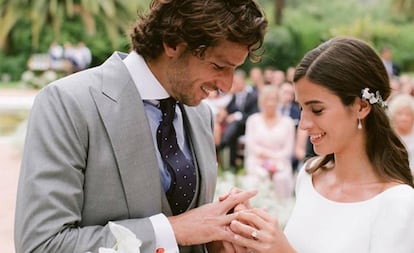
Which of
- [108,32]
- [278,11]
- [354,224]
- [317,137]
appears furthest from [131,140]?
[278,11]

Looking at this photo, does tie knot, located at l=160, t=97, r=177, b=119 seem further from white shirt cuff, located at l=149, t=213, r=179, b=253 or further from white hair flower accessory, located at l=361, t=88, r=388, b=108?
white hair flower accessory, located at l=361, t=88, r=388, b=108

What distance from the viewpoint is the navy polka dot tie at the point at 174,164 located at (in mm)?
2158

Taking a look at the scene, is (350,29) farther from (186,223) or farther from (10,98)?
(186,223)

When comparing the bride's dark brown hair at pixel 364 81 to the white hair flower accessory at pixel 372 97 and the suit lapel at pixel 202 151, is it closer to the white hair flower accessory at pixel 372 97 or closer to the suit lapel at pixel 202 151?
the white hair flower accessory at pixel 372 97

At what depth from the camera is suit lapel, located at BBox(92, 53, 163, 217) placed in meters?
2.02

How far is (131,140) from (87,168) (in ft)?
0.56

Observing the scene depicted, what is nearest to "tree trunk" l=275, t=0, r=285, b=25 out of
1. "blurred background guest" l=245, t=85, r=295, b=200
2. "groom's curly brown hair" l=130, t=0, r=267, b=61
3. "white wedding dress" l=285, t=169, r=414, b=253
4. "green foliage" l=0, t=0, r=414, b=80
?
"green foliage" l=0, t=0, r=414, b=80

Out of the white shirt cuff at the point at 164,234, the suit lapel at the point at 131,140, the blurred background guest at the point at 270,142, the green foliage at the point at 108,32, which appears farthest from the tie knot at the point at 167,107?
the green foliage at the point at 108,32

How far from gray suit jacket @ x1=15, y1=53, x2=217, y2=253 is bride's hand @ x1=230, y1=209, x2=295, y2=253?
0.23 m

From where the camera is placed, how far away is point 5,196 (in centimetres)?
854

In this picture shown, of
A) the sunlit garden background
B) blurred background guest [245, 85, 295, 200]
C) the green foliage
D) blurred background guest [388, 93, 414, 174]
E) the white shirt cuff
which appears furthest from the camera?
the green foliage

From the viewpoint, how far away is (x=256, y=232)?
2.11 m

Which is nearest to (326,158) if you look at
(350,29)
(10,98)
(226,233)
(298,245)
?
(298,245)

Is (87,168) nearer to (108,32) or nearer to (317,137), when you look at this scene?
(317,137)
